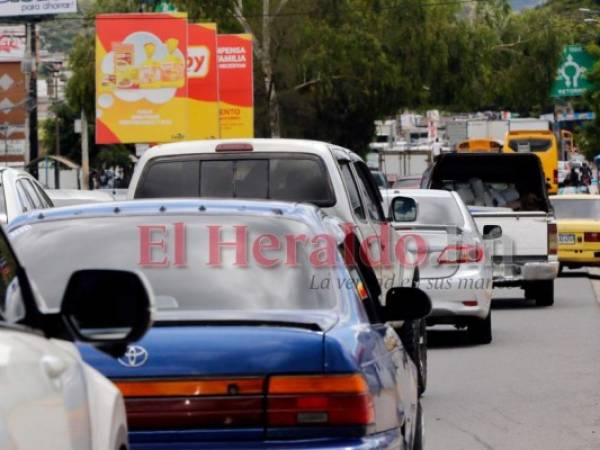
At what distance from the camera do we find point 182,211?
691 centimetres

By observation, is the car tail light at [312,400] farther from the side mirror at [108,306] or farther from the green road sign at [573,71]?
the green road sign at [573,71]

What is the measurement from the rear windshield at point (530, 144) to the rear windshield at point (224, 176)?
56548 millimetres

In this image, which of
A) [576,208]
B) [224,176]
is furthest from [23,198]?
[576,208]

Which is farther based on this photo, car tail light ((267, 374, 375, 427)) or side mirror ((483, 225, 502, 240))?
side mirror ((483, 225, 502, 240))

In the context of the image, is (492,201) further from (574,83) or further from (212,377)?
(574,83)

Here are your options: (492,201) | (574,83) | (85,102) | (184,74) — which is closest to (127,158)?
(85,102)

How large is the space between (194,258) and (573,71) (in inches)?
2257

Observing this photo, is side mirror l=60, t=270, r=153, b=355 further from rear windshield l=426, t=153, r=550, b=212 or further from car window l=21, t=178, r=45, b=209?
rear windshield l=426, t=153, r=550, b=212

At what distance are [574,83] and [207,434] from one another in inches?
2332

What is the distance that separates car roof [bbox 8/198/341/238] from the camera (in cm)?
689

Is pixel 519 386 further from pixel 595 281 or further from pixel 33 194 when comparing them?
pixel 595 281

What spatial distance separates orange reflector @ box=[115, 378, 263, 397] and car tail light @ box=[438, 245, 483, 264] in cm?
1095

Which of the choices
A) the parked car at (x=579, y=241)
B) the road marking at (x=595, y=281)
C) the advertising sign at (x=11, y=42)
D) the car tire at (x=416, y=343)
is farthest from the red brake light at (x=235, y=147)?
the advertising sign at (x=11, y=42)

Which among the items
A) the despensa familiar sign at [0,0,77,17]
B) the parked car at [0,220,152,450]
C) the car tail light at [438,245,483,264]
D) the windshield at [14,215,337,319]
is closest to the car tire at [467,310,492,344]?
the car tail light at [438,245,483,264]
